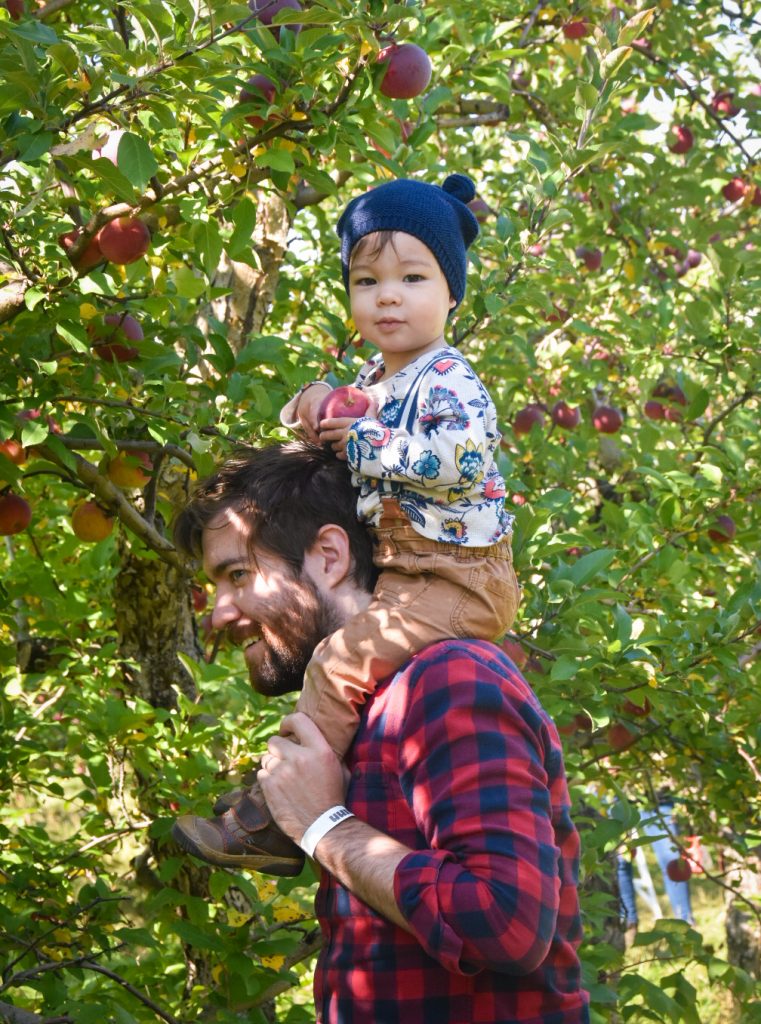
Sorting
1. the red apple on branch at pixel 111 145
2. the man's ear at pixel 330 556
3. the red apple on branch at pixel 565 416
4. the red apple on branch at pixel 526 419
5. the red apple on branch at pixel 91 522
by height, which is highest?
the red apple on branch at pixel 565 416

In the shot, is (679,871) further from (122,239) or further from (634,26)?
(122,239)

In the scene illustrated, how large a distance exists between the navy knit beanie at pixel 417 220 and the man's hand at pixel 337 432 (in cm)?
32

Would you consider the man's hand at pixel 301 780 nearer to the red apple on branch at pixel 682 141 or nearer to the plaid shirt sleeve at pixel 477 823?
the plaid shirt sleeve at pixel 477 823

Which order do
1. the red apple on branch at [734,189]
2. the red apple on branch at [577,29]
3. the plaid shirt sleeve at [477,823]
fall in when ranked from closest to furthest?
the plaid shirt sleeve at [477,823] < the red apple on branch at [577,29] < the red apple on branch at [734,189]

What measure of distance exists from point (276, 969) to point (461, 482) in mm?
1414

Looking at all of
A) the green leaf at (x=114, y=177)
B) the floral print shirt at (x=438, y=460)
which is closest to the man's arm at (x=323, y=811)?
the floral print shirt at (x=438, y=460)

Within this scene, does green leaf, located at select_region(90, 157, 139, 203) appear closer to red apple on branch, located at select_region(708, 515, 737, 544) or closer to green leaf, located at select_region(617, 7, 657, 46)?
green leaf, located at select_region(617, 7, 657, 46)

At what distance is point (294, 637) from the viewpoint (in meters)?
1.69

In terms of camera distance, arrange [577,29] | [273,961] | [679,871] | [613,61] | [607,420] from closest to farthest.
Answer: [613,61] → [273,961] → [577,29] → [679,871] → [607,420]

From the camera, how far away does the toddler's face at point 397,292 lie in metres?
1.90

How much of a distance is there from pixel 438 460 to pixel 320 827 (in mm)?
523

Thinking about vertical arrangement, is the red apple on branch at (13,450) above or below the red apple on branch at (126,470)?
below

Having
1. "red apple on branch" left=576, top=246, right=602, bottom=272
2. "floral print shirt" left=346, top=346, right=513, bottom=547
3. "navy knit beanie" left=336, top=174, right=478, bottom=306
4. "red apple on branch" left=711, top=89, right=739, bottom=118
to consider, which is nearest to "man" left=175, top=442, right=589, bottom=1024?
"floral print shirt" left=346, top=346, right=513, bottom=547

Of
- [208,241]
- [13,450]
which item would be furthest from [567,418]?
[13,450]
